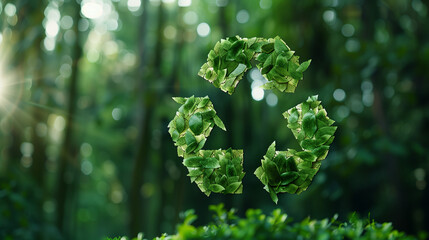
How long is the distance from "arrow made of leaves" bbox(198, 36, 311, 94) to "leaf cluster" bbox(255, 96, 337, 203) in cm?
20

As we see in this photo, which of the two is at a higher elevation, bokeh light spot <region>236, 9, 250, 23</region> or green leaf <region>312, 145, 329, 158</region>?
bokeh light spot <region>236, 9, 250, 23</region>

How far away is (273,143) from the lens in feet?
8.03

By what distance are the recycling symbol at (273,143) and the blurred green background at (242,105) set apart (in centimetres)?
211

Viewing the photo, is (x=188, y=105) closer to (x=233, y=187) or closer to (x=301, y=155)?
(x=233, y=187)

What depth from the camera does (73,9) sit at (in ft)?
29.7

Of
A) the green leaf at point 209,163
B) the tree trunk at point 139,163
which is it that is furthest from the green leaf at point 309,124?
the tree trunk at point 139,163

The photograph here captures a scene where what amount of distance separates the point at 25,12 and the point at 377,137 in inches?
239

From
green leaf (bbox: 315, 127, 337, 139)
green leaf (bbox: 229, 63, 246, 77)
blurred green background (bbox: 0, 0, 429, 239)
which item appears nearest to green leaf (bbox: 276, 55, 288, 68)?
green leaf (bbox: 229, 63, 246, 77)

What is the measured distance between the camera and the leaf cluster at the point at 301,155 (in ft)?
8.11

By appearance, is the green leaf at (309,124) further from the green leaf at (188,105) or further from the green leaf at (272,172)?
the green leaf at (188,105)

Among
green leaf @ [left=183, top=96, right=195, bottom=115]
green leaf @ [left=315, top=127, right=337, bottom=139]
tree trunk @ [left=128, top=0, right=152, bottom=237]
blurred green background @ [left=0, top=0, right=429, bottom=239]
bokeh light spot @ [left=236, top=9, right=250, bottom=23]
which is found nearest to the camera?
green leaf @ [left=315, top=127, right=337, bottom=139]

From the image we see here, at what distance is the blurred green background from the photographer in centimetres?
658

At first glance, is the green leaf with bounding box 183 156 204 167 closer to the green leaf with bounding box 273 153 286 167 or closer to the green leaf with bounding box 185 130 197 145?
the green leaf with bounding box 185 130 197 145

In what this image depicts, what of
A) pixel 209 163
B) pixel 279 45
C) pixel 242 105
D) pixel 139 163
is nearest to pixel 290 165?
pixel 209 163
